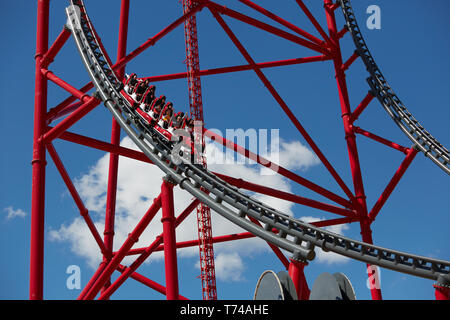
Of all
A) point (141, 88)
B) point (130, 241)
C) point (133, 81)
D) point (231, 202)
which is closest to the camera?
point (231, 202)

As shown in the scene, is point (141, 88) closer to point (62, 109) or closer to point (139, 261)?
point (62, 109)

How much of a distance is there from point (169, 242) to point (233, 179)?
248 cm

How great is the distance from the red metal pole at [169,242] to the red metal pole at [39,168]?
1971 mm

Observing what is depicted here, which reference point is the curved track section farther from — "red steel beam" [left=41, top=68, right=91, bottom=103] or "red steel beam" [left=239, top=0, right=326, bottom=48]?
"red steel beam" [left=41, top=68, right=91, bottom=103]

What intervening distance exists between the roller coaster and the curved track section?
22mm

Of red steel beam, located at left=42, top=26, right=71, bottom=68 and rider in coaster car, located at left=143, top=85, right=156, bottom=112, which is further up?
red steel beam, located at left=42, top=26, right=71, bottom=68

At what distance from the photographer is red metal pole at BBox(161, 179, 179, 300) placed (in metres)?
7.82

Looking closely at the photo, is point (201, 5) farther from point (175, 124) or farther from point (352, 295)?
point (352, 295)

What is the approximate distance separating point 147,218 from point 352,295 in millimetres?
3761

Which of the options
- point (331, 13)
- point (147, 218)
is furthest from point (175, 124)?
point (331, 13)

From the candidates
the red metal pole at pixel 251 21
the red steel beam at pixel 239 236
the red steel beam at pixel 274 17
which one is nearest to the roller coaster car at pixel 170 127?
the red metal pole at pixel 251 21

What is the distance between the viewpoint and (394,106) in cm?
1284

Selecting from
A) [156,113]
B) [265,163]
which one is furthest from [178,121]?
[265,163]

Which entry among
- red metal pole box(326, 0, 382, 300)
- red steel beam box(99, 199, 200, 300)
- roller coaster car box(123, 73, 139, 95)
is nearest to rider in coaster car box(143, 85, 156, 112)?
roller coaster car box(123, 73, 139, 95)
